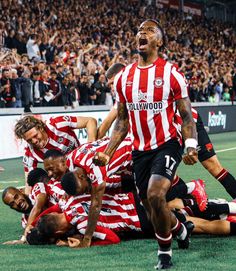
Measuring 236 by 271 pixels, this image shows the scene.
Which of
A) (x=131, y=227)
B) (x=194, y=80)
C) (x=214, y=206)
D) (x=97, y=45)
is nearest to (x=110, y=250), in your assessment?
(x=131, y=227)

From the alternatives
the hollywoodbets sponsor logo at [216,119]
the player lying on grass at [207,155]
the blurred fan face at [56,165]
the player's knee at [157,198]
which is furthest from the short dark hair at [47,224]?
the hollywoodbets sponsor logo at [216,119]

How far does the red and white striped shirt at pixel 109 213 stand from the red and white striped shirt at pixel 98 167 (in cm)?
27

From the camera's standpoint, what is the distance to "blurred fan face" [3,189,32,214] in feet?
23.3

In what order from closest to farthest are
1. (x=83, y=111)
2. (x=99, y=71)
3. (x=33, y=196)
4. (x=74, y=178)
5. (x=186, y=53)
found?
(x=74, y=178) < (x=33, y=196) < (x=83, y=111) < (x=99, y=71) < (x=186, y=53)

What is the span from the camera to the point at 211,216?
22.9 feet

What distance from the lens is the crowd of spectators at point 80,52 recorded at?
17.9m

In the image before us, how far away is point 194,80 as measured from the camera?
88.3 ft

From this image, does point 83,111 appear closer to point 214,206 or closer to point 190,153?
point 214,206

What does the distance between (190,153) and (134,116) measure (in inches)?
27.9

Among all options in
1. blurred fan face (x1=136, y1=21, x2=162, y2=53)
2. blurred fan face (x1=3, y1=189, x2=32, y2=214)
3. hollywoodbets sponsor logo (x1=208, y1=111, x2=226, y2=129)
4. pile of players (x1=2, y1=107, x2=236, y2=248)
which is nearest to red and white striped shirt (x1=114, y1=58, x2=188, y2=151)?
blurred fan face (x1=136, y1=21, x2=162, y2=53)

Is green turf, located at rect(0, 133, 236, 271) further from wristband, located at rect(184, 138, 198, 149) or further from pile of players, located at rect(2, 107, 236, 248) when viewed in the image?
wristband, located at rect(184, 138, 198, 149)

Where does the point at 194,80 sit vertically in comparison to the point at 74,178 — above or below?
below

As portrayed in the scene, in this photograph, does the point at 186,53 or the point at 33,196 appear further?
the point at 186,53

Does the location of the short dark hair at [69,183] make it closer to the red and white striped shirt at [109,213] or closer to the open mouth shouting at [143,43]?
the red and white striped shirt at [109,213]
